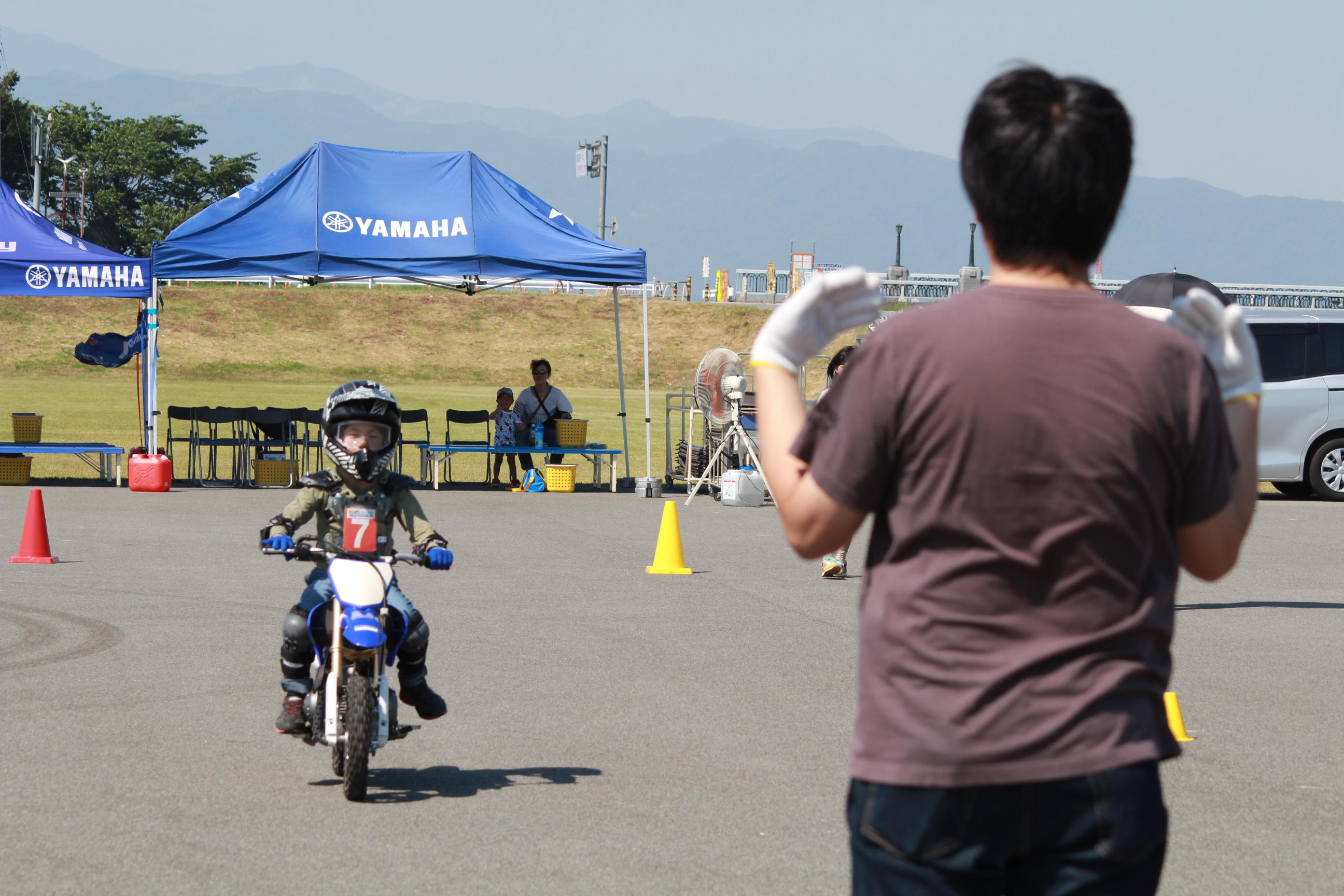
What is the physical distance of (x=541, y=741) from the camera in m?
6.56

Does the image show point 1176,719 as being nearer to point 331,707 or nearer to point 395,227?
point 331,707

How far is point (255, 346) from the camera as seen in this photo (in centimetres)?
5734

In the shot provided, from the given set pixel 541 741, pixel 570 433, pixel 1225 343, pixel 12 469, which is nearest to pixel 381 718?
pixel 541 741

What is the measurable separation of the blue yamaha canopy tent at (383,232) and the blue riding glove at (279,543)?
13277 millimetres

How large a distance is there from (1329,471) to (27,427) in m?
17.2

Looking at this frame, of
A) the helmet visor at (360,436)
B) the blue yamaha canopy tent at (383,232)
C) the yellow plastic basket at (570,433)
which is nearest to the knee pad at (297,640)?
the helmet visor at (360,436)

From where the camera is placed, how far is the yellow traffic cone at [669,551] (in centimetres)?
1237

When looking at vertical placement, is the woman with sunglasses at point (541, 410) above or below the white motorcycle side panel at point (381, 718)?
above

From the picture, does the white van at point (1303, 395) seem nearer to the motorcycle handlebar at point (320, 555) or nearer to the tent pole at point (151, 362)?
the tent pole at point (151, 362)

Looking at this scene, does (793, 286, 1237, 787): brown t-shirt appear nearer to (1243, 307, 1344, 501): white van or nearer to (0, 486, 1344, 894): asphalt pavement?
(0, 486, 1344, 894): asphalt pavement

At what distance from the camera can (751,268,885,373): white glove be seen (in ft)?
7.57

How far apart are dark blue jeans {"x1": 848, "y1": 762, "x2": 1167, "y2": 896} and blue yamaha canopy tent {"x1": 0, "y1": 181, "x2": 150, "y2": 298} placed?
703 inches

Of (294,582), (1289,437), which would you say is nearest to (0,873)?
(294,582)

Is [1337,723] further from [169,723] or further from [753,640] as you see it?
[169,723]
